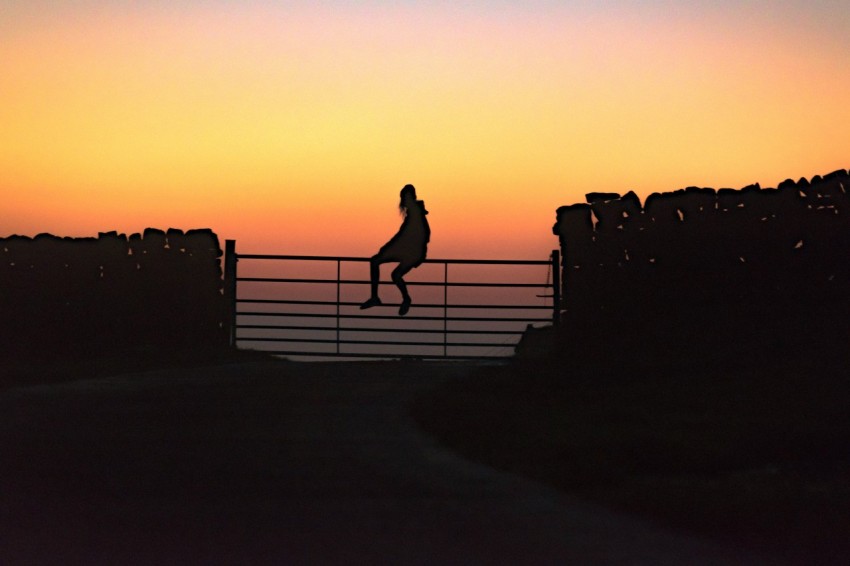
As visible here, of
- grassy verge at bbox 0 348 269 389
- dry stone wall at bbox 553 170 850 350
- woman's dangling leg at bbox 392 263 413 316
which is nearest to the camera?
dry stone wall at bbox 553 170 850 350

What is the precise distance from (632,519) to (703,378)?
18.2ft

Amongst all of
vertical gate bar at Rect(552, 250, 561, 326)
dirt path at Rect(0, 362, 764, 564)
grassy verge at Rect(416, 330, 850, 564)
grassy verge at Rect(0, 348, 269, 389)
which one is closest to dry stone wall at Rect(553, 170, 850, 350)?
grassy verge at Rect(416, 330, 850, 564)

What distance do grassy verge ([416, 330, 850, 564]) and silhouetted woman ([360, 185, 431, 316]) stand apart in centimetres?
454

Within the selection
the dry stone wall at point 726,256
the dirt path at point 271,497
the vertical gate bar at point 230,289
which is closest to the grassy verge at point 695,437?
the dirt path at point 271,497

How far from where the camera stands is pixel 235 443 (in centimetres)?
947

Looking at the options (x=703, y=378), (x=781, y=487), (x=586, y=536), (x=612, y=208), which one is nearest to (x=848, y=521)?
(x=781, y=487)

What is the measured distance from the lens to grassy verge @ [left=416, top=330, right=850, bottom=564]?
22.4 feet

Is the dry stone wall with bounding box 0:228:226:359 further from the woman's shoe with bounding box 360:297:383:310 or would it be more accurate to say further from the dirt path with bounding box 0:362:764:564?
the dirt path with bounding box 0:362:764:564

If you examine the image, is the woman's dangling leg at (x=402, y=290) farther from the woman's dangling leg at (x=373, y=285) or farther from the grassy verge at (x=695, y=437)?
the grassy verge at (x=695, y=437)

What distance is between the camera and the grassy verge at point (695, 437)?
684 cm

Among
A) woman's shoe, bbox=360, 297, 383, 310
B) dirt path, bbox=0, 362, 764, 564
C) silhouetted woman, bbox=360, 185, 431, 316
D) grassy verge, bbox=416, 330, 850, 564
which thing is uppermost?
silhouetted woman, bbox=360, 185, 431, 316

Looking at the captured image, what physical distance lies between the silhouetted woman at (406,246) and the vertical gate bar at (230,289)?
6.92ft

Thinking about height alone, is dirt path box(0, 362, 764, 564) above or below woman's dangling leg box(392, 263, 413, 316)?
below

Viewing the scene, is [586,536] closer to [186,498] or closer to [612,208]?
[186,498]
